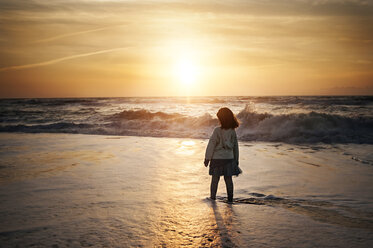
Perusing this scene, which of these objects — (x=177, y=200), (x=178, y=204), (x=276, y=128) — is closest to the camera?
(x=178, y=204)

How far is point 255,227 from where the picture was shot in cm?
348

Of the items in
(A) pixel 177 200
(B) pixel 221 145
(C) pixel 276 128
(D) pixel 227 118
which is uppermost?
(D) pixel 227 118

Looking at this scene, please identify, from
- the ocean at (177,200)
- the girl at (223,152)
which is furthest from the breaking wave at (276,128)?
the girl at (223,152)

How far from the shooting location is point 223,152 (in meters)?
4.59

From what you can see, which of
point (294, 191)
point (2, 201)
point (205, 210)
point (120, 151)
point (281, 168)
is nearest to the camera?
point (205, 210)

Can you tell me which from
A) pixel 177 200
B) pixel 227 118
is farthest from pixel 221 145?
pixel 177 200

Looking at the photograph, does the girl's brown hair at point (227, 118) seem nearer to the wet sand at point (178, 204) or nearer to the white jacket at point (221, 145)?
the white jacket at point (221, 145)

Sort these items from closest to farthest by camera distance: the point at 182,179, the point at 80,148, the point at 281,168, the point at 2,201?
the point at 2,201, the point at 182,179, the point at 281,168, the point at 80,148

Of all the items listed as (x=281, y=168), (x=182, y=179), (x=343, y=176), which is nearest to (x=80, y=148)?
(x=182, y=179)

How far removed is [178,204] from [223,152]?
3.81ft

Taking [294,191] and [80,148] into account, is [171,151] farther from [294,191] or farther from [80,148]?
[294,191]

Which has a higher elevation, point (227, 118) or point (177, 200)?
point (227, 118)

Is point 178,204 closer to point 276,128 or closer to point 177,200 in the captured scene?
point 177,200

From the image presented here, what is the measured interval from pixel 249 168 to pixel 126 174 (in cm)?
315
